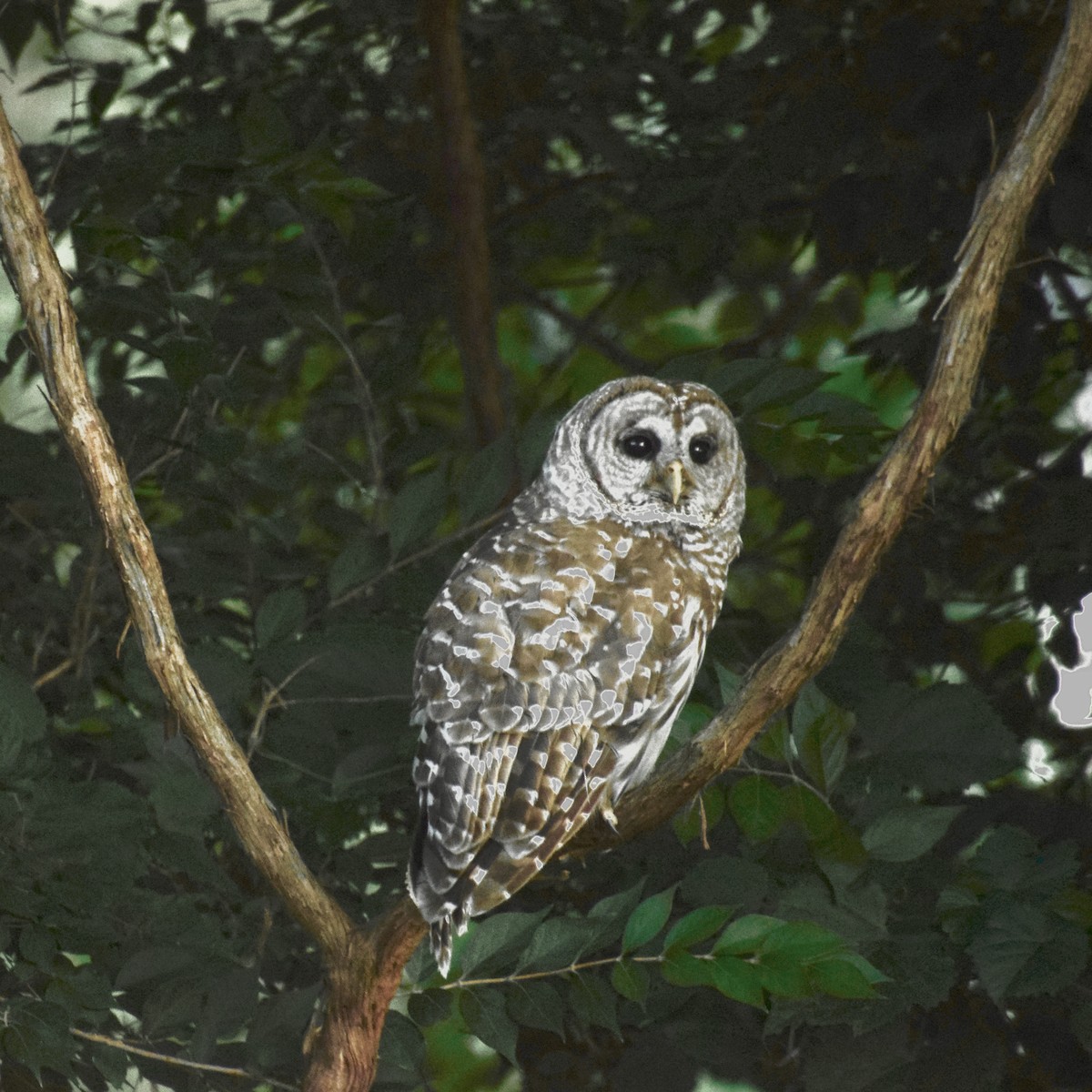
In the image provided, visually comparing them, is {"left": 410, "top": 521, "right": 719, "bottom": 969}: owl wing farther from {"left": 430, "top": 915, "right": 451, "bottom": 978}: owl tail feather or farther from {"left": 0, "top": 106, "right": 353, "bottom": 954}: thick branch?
{"left": 0, "top": 106, "right": 353, "bottom": 954}: thick branch

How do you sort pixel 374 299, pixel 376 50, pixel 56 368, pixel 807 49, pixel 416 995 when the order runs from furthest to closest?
1. pixel 376 50
2. pixel 374 299
3. pixel 807 49
4. pixel 416 995
5. pixel 56 368

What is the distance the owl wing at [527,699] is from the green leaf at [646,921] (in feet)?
0.45

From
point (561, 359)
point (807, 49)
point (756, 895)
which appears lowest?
point (756, 895)

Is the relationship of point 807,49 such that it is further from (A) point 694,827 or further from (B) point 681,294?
(A) point 694,827

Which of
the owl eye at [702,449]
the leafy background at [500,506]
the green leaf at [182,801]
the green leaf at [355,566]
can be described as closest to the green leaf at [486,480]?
the leafy background at [500,506]

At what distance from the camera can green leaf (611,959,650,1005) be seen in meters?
1.60

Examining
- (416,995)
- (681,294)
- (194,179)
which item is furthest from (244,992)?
(681,294)

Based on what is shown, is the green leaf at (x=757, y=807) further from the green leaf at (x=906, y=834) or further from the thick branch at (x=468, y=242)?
the thick branch at (x=468, y=242)

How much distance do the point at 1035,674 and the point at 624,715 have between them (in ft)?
2.24

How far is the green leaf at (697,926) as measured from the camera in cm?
156

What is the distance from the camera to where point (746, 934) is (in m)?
1.55

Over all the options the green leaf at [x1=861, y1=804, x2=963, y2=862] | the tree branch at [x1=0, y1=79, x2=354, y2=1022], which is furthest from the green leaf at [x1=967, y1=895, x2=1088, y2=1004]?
the tree branch at [x1=0, y1=79, x2=354, y2=1022]

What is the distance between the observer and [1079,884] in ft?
5.97

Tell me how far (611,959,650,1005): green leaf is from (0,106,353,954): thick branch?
42 cm
